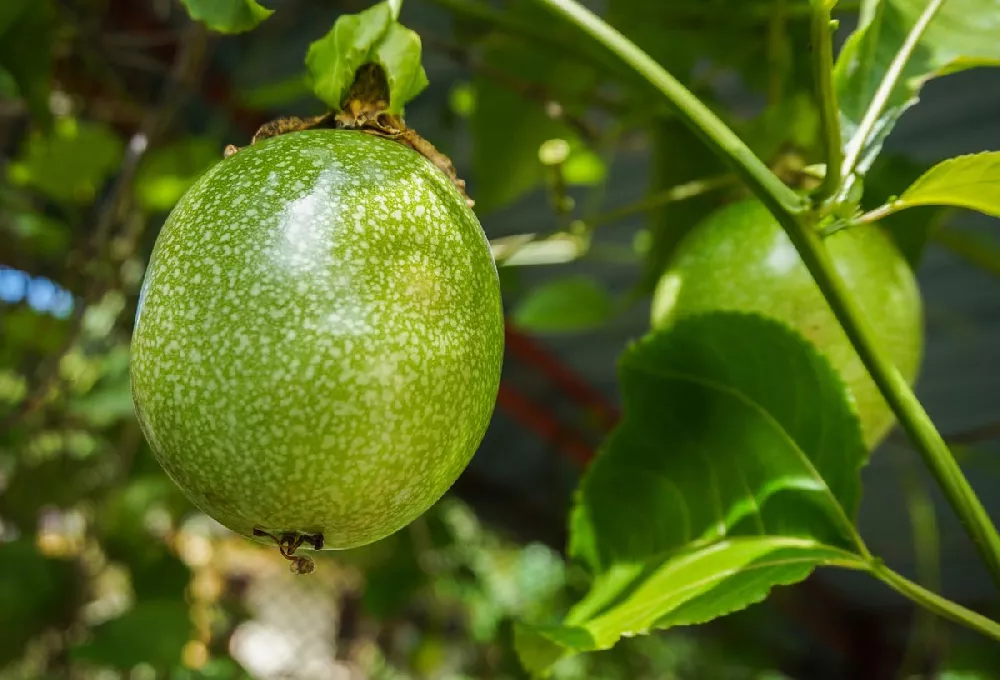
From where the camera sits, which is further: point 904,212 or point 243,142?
point 243,142

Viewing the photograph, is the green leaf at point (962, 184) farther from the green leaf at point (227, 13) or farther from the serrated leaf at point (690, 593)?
the green leaf at point (227, 13)

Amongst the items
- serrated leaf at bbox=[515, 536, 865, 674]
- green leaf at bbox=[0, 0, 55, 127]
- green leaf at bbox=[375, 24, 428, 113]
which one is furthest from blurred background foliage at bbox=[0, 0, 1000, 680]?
serrated leaf at bbox=[515, 536, 865, 674]

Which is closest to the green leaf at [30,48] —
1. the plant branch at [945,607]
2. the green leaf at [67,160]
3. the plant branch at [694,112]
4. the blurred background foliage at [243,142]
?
the blurred background foliage at [243,142]

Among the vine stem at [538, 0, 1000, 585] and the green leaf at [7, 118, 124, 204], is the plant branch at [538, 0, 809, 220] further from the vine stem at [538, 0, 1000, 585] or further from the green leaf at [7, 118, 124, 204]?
the green leaf at [7, 118, 124, 204]

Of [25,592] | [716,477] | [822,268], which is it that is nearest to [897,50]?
[822,268]

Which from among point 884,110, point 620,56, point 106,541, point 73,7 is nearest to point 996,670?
point 884,110

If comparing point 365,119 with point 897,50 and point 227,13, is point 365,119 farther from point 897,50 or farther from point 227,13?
point 897,50
